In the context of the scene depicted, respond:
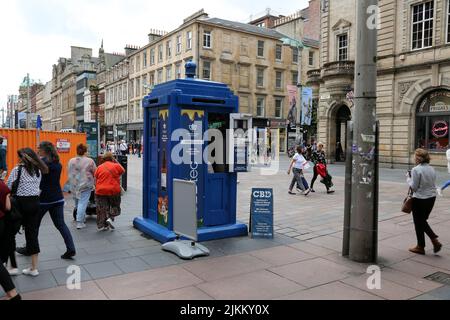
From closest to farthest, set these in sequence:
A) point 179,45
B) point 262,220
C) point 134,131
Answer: point 262,220, point 179,45, point 134,131

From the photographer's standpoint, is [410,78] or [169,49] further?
[169,49]

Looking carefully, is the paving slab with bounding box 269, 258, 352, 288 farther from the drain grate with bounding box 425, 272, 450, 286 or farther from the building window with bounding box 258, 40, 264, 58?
the building window with bounding box 258, 40, 264, 58

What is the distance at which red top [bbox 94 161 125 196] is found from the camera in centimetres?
738

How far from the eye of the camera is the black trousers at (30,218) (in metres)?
4.92

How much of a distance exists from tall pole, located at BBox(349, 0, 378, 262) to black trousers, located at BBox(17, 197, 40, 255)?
429 centimetres

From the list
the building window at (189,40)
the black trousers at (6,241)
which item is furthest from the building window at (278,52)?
the black trousers at (6,241)

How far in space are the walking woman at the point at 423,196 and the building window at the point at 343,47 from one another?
75.4 ft

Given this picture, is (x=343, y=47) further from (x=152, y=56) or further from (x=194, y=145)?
(x=152, y=56)

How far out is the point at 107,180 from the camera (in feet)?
24.3

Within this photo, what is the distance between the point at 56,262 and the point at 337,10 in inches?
1065

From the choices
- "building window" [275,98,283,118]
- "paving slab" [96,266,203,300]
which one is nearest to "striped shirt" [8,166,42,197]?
"paving slab" [96,266,203,300]

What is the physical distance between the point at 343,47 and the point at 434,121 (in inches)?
337

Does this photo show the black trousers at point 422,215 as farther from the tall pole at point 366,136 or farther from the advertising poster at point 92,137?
the advertising poster at point 92,137

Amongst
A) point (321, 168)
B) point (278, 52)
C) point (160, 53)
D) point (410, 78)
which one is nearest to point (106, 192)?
point (321, 168)
